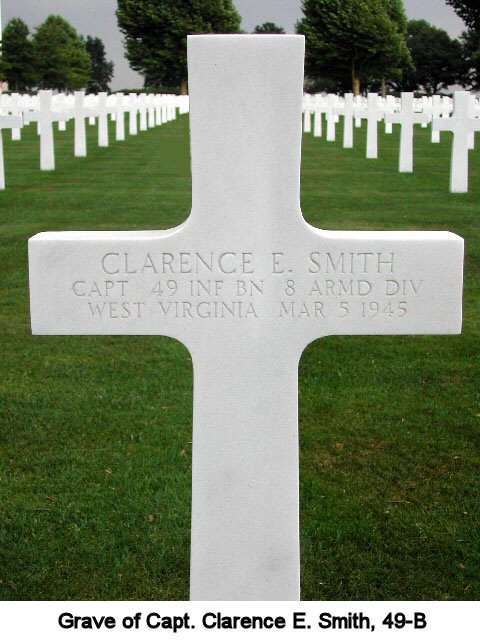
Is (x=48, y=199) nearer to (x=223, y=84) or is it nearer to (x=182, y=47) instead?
(x=223, y=84)

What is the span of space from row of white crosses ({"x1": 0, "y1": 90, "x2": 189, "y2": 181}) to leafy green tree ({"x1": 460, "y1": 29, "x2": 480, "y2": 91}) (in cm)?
3665

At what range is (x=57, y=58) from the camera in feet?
255

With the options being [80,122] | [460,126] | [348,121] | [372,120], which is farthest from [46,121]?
[348,121]

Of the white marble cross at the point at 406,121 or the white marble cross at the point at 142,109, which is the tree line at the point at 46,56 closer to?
the white marble cross at the point at 142,109

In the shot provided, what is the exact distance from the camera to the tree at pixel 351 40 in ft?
228

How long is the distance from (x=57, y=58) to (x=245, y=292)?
77972mm

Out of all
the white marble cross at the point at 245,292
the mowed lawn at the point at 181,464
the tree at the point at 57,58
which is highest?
the tree at the point at 57,58

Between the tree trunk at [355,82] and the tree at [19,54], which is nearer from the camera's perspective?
the tree trunk at [355,82]

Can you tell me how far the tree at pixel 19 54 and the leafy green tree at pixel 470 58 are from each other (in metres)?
29.9

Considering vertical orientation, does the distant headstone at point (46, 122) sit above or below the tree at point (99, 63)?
below

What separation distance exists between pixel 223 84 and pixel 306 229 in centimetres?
43

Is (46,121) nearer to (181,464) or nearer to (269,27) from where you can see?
(181,464)

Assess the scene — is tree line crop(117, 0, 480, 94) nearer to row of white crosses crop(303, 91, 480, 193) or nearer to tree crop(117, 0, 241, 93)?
tree crop(117, 0, 241, 93)

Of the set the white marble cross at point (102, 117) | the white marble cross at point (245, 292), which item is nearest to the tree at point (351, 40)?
the white marble cross at point (102, 117)
